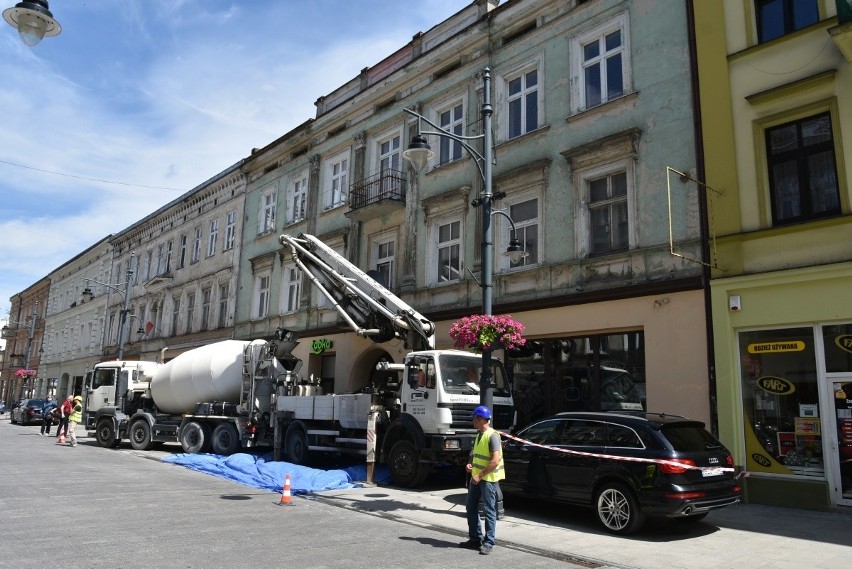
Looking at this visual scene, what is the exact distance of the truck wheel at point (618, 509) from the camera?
336 inches

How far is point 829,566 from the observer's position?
7191 mm

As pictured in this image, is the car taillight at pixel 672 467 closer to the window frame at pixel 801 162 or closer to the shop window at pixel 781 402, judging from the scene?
the shop window at pixel 781 402

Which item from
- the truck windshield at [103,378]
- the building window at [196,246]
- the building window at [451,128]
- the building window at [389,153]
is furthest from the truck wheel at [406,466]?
the building window at [196,246]

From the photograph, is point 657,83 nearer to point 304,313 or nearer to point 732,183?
point 732,183

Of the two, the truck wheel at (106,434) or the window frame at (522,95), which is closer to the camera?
the window frame at (522,95)

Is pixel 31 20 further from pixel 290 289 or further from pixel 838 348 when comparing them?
pixel 290 289

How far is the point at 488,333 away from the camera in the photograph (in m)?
10.7

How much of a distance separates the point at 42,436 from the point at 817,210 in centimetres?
2829

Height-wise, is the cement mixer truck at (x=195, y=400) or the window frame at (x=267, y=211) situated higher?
the window frame at (x=267, y=211)

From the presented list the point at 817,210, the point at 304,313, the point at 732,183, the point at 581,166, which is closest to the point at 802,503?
the point at 817,210

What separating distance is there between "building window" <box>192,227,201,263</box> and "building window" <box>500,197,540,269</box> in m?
20.3

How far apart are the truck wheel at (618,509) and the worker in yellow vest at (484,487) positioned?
1.88 m

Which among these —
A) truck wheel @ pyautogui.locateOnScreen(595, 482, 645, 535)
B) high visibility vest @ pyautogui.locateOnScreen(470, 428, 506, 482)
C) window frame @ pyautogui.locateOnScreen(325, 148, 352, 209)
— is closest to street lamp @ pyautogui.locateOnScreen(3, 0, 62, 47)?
high visibility vest @ pyautogui.locateOnScreen(470, 428, 506, 482)

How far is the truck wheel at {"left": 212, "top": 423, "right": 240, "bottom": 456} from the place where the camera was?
18.1 meters
